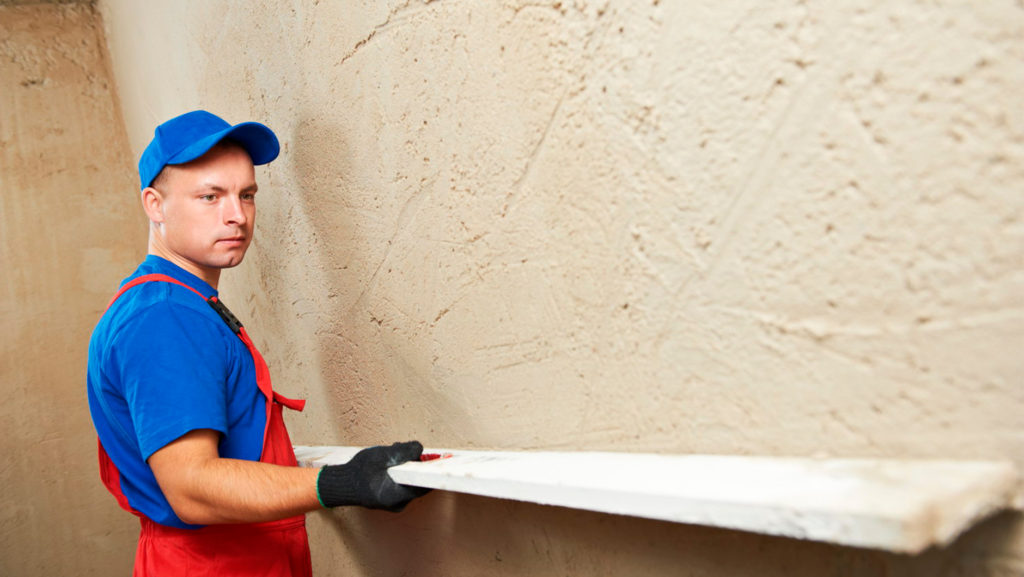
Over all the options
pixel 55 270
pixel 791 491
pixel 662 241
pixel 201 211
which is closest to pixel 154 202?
pixel 201 211

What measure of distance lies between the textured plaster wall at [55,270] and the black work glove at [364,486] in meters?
2.03

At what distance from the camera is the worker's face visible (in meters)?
1.36

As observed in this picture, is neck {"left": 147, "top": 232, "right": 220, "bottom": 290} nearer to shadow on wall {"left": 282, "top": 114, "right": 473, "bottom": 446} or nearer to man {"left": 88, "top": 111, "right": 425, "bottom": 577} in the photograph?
man {"left": 88, "top": 111, "right": 425, "bottom": 577}

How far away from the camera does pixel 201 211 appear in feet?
4.46

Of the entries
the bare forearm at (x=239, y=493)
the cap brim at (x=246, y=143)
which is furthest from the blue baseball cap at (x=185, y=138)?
the bare forearm at (x=239, y=493)

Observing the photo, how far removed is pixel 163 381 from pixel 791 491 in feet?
Answer: 3.00

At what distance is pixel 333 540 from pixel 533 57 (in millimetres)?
1339

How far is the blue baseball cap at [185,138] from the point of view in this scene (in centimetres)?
133

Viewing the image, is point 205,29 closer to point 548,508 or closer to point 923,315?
point 548,508

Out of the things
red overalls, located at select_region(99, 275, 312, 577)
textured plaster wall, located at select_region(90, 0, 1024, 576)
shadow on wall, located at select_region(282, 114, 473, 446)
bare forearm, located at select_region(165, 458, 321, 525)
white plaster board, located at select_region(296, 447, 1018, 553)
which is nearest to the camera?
white plaster board, located at select_region(296, 447, 1018, 553)

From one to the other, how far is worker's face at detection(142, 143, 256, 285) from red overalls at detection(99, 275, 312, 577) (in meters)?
0.08

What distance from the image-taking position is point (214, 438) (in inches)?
45.2

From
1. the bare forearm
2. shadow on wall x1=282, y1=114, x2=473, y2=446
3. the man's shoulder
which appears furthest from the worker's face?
the bare forearm

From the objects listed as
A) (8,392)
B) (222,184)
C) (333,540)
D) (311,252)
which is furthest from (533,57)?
(8,392)
